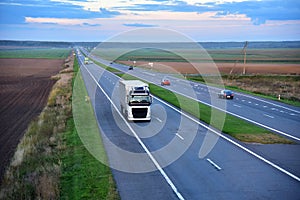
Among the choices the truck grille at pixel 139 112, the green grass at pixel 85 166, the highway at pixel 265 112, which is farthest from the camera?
the truck grille at pixel 139 112

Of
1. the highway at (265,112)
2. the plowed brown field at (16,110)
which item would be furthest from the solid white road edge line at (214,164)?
the plowed brown field at (16,110)

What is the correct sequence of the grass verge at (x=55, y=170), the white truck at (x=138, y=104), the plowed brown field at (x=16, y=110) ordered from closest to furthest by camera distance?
the grass verge at (x=55, y=170)
the plowed brown field at (x=16, y=110)
the white truck at (x=138, y=104)

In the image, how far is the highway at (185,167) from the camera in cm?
1571

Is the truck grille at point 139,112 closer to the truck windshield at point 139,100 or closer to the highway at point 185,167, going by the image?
the truck windshield at point 139,100

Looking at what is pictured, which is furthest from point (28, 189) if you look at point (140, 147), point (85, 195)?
point (140, 147)

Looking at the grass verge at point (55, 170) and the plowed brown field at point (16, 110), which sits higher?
the grass verge at point (55, 170)

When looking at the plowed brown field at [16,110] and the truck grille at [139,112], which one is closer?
the plowed brown field at [16,110]

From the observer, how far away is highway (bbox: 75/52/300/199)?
15711 mm

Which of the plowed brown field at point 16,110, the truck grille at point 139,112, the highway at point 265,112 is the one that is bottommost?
the plowed brown field at point 16,110

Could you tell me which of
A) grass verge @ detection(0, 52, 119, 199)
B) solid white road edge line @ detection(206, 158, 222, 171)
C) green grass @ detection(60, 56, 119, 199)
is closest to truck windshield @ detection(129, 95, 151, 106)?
green grass @ detection(60, 56, 119, 199)

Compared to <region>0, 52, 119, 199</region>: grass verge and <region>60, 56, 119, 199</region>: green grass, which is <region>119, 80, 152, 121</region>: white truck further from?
<region>0, 52, 119, 199</region>: grass verge

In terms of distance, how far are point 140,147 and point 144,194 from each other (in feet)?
25.9

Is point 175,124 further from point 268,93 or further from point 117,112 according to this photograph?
point 268,93

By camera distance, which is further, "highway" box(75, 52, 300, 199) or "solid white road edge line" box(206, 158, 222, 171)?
"solid white road edge line" box(206, 158, 222, 171)
